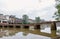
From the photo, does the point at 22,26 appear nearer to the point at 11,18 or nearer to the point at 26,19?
the point at 26,19

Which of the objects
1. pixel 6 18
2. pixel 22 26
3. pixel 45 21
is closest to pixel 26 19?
pixel 22 26

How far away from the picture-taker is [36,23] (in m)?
17.6

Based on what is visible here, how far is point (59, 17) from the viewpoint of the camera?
11.0 m

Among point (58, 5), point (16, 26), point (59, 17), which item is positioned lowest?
point (16, 26)

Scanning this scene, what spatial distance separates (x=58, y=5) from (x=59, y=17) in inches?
44.4

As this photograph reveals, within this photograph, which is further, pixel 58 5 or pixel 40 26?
pixel 40 26

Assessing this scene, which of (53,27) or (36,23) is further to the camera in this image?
(36,23)

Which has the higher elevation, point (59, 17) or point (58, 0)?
point (58, 0)

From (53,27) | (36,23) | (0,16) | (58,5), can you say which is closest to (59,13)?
(58,5)

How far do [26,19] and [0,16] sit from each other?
5785mm

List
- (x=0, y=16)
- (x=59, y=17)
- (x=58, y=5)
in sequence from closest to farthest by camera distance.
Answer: (x=58, y=5)
(x=59, y=17)
(x=0, y=16)

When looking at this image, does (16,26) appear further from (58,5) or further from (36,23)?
(58,5)

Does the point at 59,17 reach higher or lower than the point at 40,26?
higher

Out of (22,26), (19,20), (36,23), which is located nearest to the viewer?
(36,23)
